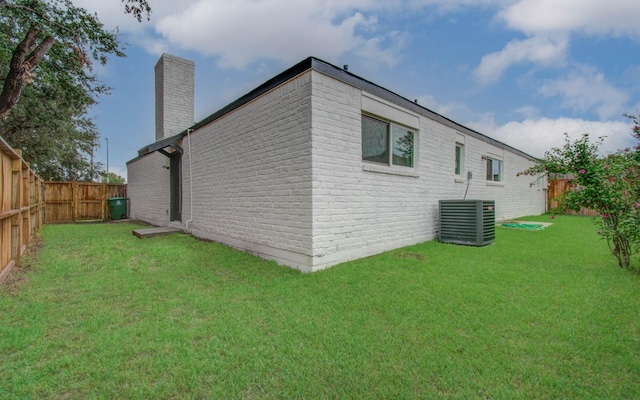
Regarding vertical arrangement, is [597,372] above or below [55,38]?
below

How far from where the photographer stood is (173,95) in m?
9.99

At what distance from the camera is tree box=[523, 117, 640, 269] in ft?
14.5

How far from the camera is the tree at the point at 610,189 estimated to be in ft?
14.5

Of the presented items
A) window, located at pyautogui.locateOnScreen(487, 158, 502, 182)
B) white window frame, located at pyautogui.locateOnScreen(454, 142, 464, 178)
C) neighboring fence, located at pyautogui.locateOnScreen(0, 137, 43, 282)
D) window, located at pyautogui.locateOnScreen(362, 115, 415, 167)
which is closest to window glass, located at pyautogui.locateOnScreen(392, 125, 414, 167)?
window, located at pyautogui.locateOnScreen(362, 115, 415, 167)

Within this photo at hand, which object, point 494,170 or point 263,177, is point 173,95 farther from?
point 494,170

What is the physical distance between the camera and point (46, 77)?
9.45 metres

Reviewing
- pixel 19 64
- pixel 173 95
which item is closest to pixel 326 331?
pixel 19 64

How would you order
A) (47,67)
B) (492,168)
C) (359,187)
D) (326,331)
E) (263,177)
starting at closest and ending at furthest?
(326,331) < (359,187) < (263,177) < (47,67) < (492,168)

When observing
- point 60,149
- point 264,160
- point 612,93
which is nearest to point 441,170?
point 264,160

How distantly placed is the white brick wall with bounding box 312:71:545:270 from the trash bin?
13229 millimetres

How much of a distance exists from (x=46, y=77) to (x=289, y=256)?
1072cm

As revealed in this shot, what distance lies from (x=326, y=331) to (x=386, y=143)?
4.32m

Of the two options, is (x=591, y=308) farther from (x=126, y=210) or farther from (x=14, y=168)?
(x=126, y=210)

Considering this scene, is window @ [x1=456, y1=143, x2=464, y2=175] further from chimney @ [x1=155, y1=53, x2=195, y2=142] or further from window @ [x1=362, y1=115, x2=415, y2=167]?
chimney @ [x1=155, y1=53, x2=195, y2=142]
